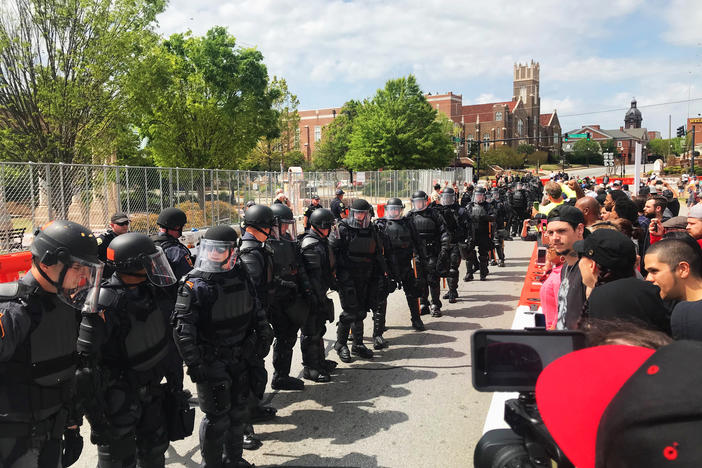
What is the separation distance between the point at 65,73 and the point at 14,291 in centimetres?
1761

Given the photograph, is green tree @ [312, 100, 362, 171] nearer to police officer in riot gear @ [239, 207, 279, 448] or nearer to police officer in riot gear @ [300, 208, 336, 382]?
police officer in riot gear @ [300, 208, 336, 382]

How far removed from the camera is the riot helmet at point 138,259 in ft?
11.7

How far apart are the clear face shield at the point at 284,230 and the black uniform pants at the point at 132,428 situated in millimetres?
2366

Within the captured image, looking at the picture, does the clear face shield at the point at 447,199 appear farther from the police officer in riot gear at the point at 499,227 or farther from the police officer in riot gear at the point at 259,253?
the police officer in riot gear at the point at 259,253

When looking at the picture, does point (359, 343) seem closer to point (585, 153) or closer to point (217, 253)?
point (217, 253)

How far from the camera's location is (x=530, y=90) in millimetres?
121125

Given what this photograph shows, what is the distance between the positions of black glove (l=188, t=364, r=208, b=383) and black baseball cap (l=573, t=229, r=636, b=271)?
2.85 m

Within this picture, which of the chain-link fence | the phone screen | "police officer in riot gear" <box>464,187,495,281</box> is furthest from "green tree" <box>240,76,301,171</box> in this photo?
the phone screen

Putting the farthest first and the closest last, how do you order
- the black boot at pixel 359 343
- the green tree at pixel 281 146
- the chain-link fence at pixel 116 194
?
the green tree at pixel 281 146
the chain-link fence at pixel 116 194
the black boot at pixel 359 343

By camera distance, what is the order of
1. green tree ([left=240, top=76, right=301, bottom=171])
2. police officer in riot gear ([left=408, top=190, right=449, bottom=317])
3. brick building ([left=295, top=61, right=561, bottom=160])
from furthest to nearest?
brick building ([left=295, top=61, right=561, bottom=160]) < green tree ([left=240, top=76, right=301, bottom=171]) < police officer in riot gear ([left=408, top=190, right=449, bottom=317])

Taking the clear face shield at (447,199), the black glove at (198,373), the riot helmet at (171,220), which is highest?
the clear face shield at (447,199)

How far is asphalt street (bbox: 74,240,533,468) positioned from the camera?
170 inches

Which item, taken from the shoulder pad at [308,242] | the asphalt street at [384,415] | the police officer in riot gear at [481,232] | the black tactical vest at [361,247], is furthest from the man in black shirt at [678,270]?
the police officer in riot gear at [481,232]

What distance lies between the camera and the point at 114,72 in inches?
716
